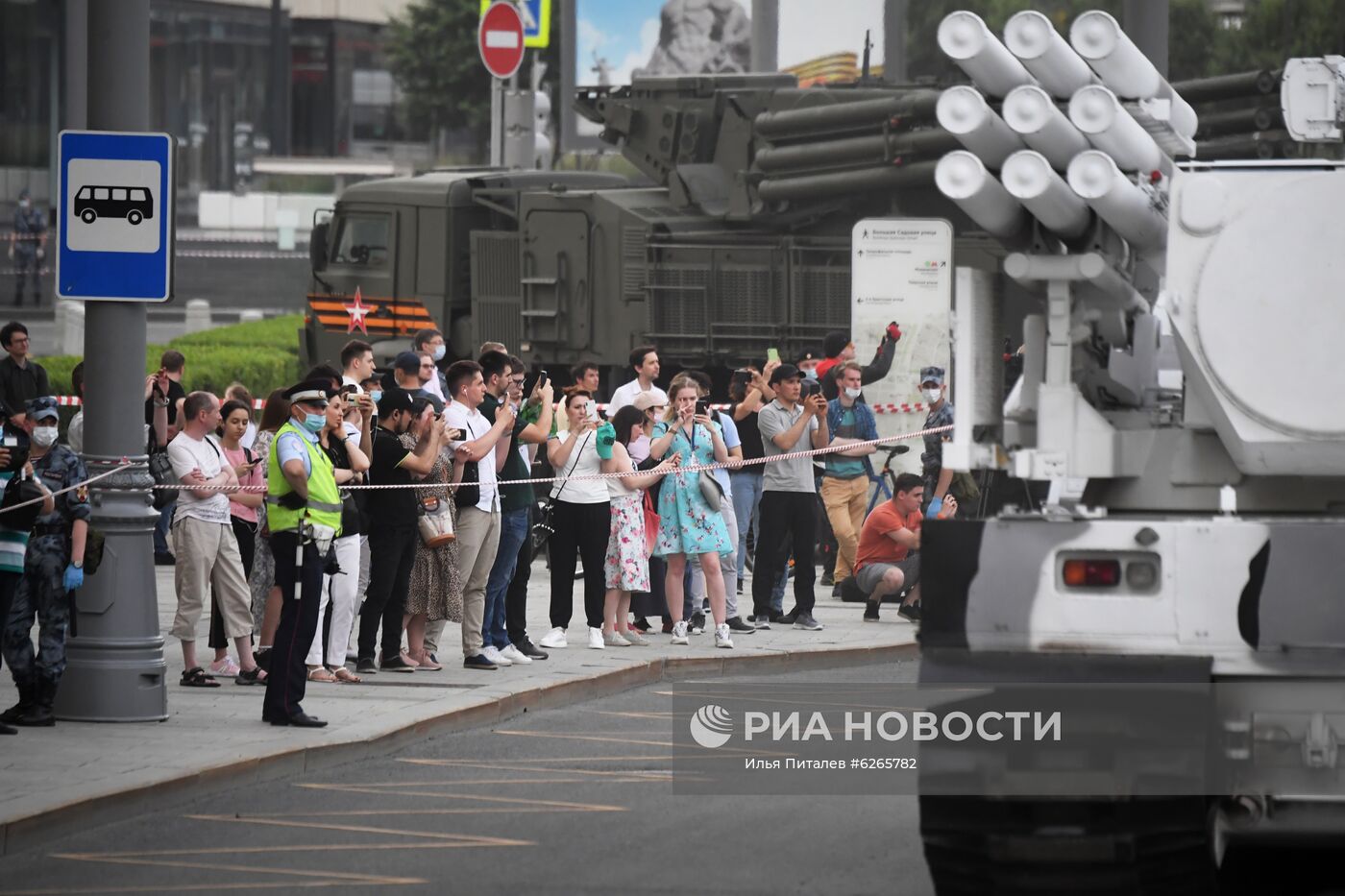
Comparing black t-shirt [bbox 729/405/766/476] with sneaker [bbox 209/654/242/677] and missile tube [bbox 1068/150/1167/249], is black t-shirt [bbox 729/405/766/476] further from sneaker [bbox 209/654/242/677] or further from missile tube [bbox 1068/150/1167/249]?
missile tube [bbox 1068/150/1167/249]

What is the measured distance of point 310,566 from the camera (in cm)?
1144

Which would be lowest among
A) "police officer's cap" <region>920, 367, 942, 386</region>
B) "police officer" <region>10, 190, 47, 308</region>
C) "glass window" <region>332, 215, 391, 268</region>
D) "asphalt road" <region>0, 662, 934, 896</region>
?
"asphalt road" <region>0, 662, 934, 896</region>

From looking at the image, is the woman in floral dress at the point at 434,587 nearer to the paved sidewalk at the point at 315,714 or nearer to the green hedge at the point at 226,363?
the paved sidewalk at the point at 315,714

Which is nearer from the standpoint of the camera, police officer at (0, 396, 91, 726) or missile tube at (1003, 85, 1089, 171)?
missile tube at (1003, 85, 1089, 171)

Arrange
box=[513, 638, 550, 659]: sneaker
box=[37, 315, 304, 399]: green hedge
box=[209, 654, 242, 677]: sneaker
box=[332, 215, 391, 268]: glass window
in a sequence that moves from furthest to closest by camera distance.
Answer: box=[37, 315, 304, 399]: green hedge, box=[332, 215, 391, 268]: glass window, box=[513, 638, 550, 659]: sneaker, box=[209, 654, 242, 677]: sneaker

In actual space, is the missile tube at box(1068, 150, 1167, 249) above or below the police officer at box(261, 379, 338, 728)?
above

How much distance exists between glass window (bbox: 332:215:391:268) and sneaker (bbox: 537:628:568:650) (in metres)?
11.7

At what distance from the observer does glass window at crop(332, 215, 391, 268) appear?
84.7 feet

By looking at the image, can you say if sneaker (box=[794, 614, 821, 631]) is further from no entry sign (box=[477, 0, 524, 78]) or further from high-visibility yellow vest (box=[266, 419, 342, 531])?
no entry sign (box=[477, 0, 524, 78])

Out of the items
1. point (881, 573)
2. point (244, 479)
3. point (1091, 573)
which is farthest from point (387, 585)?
point (1091, 573)

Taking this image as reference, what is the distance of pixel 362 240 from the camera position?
25969 mm

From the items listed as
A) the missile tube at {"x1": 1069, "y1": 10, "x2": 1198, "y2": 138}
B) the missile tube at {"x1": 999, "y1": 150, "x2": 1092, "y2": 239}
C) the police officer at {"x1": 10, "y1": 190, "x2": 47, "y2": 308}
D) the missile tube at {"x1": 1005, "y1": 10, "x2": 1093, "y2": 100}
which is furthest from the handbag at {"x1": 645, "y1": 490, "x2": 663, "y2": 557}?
the police officer at {"x1": 10, "y1": 190, "x2": 47, "y2": 308}

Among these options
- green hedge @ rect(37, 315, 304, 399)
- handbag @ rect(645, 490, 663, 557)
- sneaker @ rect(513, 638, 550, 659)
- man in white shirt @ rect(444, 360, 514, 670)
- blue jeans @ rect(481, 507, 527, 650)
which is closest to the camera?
man in white shirt @ rect(444, 360, 514, 670)

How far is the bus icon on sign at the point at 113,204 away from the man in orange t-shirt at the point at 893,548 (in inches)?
268
